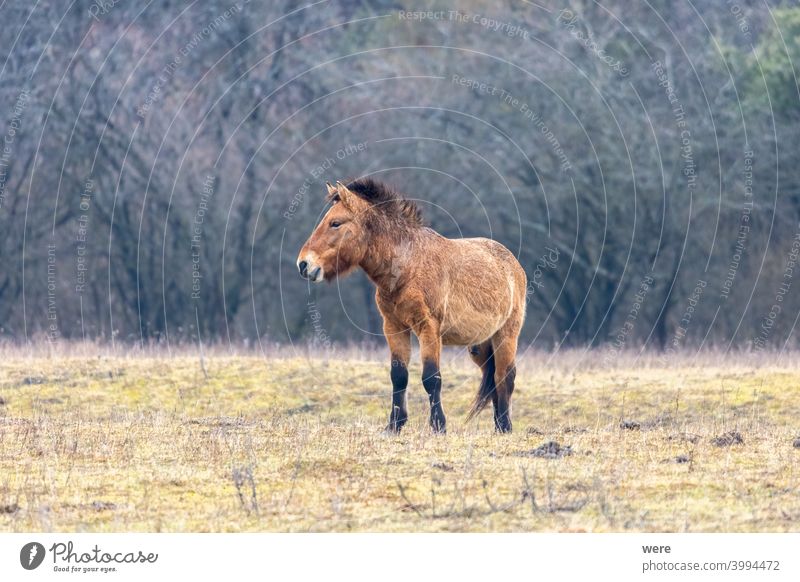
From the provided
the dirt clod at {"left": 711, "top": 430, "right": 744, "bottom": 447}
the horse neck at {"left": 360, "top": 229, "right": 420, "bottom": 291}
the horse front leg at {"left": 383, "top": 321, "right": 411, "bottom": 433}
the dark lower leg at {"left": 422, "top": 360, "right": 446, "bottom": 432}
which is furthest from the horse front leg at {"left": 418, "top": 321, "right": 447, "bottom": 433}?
the dirt clod at {"left": 711, "top": 430, "right": 744, "bottom": 447}

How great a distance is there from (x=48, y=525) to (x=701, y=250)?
2960 centimetres

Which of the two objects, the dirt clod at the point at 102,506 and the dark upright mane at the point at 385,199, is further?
the dark upright mane at the point at 385,199

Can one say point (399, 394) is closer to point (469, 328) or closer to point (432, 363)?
point (432, 363)

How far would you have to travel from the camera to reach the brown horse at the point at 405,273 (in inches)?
618

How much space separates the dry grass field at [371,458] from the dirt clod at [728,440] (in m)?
0.02

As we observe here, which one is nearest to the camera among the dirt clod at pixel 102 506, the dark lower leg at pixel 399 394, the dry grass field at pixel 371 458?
the dry grass field at pixel 371 458

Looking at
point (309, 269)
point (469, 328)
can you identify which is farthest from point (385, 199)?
point (469, 328)

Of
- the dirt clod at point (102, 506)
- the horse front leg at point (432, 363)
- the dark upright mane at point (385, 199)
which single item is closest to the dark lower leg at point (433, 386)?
the horse front leg at point (432, 363)

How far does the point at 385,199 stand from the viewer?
1627 cm

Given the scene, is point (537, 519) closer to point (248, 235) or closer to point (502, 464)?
point (502, 464)

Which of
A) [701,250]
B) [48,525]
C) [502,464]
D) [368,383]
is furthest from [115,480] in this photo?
[701,250]

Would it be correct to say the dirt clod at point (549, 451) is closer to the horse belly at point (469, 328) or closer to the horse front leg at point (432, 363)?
the horse front leg at point (432, 363)

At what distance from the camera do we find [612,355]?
27.1 meters

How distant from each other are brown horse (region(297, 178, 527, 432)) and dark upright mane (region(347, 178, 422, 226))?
0.01 meters
